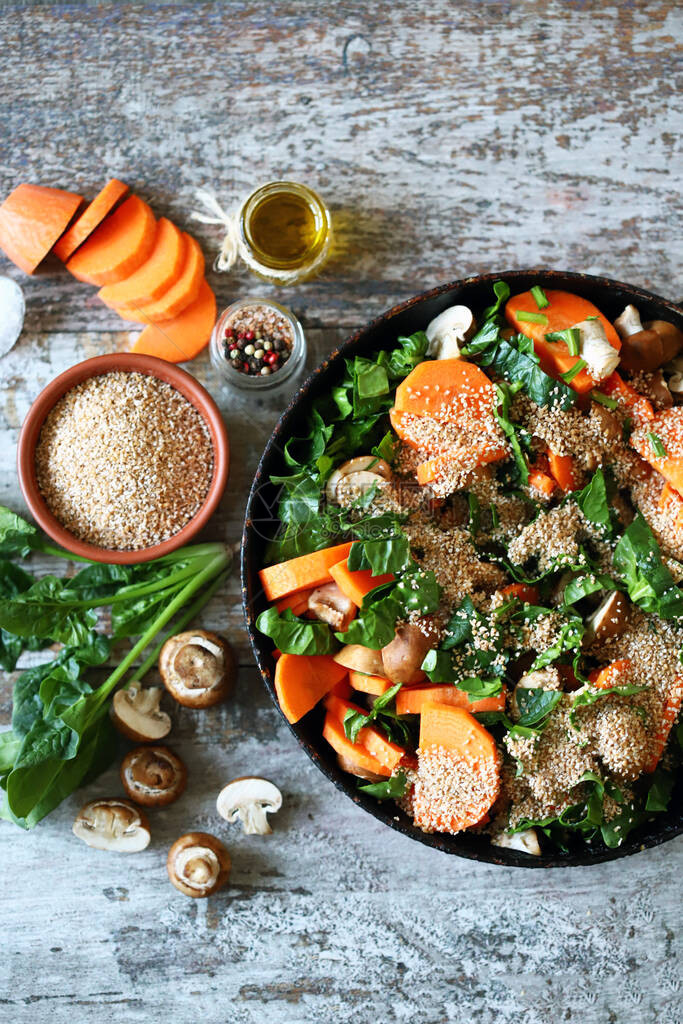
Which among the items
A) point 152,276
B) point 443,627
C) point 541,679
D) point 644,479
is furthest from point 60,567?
point 644,479

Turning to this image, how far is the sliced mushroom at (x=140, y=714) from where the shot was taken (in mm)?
1646

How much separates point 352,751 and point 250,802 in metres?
0.37

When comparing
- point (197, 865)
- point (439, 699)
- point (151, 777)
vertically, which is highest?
point (439, 699)

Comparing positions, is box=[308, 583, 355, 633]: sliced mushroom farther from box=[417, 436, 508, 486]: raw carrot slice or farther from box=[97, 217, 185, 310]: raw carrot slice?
box=[97, 217, 185, 310]: raw carrot slice

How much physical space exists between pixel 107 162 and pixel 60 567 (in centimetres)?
84

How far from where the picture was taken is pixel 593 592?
4.57 feet

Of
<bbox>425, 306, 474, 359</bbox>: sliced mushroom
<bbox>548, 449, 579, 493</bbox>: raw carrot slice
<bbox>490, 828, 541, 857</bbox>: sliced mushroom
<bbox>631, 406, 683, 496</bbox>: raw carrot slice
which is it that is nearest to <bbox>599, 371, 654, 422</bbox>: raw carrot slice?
<bbox>631, 406, 683, 496</bbox>: raw carrot slice

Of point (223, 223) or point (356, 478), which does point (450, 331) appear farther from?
point (223, 223)

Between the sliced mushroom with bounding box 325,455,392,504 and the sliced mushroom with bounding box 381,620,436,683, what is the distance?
231 mm

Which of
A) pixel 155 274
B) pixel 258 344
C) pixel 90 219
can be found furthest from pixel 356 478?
pixel 90 219

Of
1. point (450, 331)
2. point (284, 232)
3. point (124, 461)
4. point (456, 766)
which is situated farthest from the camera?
point (284, 232)

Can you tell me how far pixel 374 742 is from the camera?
55.1 inches

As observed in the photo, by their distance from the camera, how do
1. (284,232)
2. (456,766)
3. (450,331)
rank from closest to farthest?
(456,766) → (450,331) → (284,232)

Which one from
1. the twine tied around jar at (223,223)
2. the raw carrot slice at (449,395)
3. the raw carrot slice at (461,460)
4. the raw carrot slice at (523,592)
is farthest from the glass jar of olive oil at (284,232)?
the raw carrot slice at (523,592)
